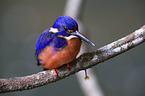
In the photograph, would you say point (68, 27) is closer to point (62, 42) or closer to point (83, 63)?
point (62, 42)

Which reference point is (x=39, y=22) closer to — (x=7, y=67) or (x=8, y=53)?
(x=8, y=53)

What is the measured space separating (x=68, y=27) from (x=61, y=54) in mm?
177

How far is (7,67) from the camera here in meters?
3.19

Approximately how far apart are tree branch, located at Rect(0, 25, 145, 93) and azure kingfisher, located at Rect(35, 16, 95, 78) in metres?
0.08

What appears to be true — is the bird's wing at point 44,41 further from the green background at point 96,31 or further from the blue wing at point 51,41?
the green background at point 96,31

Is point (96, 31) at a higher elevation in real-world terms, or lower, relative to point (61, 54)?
lower

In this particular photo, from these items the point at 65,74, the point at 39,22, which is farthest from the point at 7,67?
the point at 65,74

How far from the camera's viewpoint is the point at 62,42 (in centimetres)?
112

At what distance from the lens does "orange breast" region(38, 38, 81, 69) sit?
3.68 ft

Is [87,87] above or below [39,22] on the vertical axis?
below

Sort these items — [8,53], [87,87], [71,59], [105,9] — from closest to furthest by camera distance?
1. [71,59]
2. [87,87]
3. [8,53]
4. [105,9]

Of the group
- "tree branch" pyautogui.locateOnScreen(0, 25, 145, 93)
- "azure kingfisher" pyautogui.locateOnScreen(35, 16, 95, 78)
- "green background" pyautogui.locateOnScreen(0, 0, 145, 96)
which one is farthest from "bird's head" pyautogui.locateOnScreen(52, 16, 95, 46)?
"green background" pyautogui.locateOnScreen(0, 0, 145, 96)

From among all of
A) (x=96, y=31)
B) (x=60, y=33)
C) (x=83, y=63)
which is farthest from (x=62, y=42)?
(x=96, y=31)

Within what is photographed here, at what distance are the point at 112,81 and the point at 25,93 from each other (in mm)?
1619
